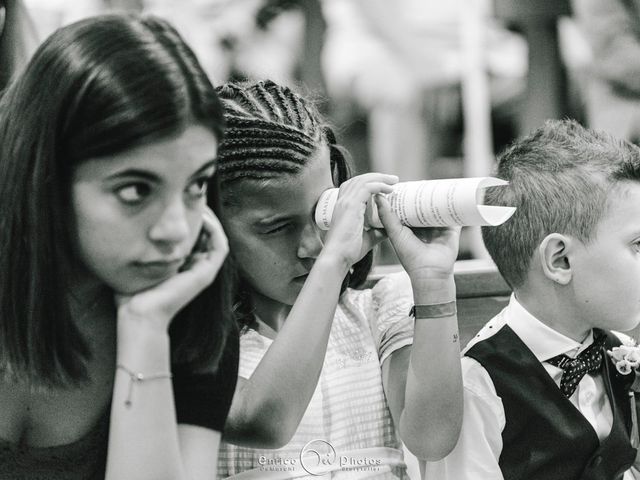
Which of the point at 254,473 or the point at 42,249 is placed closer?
the point at 42,249

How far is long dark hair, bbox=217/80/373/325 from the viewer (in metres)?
1.26

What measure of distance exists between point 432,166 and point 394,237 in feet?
4.94

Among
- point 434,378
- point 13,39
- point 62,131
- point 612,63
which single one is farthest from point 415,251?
point 612,63

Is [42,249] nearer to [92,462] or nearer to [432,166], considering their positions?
[92,462]

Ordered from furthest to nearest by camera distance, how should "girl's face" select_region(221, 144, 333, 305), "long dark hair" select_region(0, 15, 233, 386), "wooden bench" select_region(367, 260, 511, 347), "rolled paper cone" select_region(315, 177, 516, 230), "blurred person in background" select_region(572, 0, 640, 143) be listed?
"blurred person in background" select_region(572, 0, 640, 143)
"wooden bench" select_region(367, 260, 511, 347)
"girl's face" select_region(221, 144, 333, 305)
"rolled paper cone" select_region(315, 177, 516, 230)
"long dark hair" select_region(0, 15, 233, 386)

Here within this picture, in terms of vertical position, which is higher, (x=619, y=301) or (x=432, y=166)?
(x=619, y=301)

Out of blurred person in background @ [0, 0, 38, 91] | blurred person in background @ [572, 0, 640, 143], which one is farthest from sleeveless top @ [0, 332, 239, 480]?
blurred person in background @ [572, 0, 640, 143]

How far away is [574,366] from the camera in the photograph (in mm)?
1337

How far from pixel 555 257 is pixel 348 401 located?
41cm

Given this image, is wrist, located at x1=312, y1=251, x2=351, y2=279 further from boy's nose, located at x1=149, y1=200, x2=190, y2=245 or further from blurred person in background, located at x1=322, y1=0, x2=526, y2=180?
blurred person in background, located at x1=322, y1=0, x2=526, y2=180

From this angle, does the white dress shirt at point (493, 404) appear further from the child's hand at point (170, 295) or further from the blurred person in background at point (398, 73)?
the blurred person in background at point (398, 73)

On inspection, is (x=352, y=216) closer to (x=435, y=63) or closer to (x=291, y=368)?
(x=291, y=368)

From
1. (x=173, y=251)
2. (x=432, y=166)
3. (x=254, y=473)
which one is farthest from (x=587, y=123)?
(x=173, y=251)

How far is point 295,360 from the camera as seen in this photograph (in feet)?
3.69
